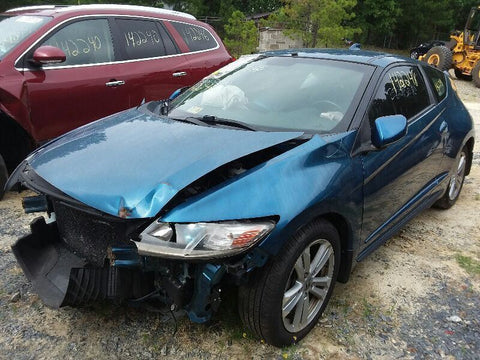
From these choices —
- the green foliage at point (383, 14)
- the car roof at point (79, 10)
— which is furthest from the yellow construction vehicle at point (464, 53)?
the car roof at point (79, 10)

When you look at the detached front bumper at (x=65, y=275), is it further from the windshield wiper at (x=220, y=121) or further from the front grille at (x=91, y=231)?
the windshield wiper at (x=220, y=121)

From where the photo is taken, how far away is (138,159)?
7.19 ft

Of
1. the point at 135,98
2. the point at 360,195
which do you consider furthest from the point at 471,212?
the point at 135,98

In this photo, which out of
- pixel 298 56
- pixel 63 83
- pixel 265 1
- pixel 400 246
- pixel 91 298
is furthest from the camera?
pixel 265 1

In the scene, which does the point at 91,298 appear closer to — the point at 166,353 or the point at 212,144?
the point at 166,353

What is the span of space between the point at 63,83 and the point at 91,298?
277 cm

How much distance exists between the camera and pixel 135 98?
4742mm

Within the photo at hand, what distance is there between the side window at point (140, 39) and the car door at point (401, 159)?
287 centimetres

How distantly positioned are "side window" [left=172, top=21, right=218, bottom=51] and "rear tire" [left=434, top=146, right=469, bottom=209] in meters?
3.33

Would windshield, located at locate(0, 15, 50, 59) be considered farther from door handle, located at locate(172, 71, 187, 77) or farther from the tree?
the tree

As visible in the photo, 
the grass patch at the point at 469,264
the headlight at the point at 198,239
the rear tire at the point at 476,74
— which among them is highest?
the headlight at the point at 198,239

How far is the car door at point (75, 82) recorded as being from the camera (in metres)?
4.02

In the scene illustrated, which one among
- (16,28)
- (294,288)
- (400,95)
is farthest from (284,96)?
(16,28)

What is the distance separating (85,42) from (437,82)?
3429 mm
